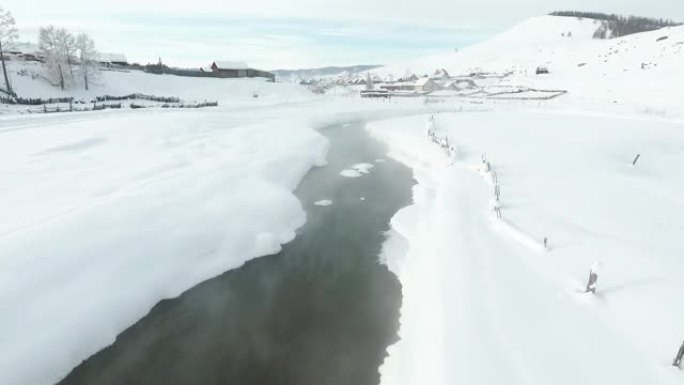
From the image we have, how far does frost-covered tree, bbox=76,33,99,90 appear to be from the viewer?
5397 centimetres

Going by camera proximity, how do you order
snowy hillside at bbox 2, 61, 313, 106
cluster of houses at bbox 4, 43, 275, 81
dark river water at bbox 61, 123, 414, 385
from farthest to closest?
1. cluster of houses at bbox 4, 43, 275, 81
2. snowy hillside at bbox 2, 61, 313, 106
3. dark river water at bbox 61, 123, 414, 385

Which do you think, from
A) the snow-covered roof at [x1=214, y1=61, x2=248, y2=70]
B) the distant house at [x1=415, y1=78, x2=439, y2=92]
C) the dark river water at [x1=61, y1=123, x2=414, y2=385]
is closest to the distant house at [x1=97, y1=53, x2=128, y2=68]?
the snow-covered roof at [x1=214, y1=61, x2=248, y2=70]

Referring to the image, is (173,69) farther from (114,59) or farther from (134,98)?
(134,98)

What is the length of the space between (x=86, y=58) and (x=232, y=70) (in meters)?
30.8

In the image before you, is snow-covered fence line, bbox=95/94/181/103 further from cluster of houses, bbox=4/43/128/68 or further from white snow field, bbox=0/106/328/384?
white snow field, bbox=0/106/328/384

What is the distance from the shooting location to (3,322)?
8.27 meters

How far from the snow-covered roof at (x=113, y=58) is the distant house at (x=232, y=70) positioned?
1580cm

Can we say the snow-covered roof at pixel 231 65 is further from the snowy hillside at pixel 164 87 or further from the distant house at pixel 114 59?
the distant house at pixel 114 59

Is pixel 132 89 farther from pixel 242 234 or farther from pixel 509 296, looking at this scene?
pixel 509 296

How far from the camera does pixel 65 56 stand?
53.0m

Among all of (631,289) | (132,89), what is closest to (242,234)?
(631,289)

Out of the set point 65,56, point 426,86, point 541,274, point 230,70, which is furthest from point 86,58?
point 426,86

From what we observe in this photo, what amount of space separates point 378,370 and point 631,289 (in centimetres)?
603

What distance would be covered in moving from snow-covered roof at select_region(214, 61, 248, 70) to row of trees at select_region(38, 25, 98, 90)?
26767 millimetres
